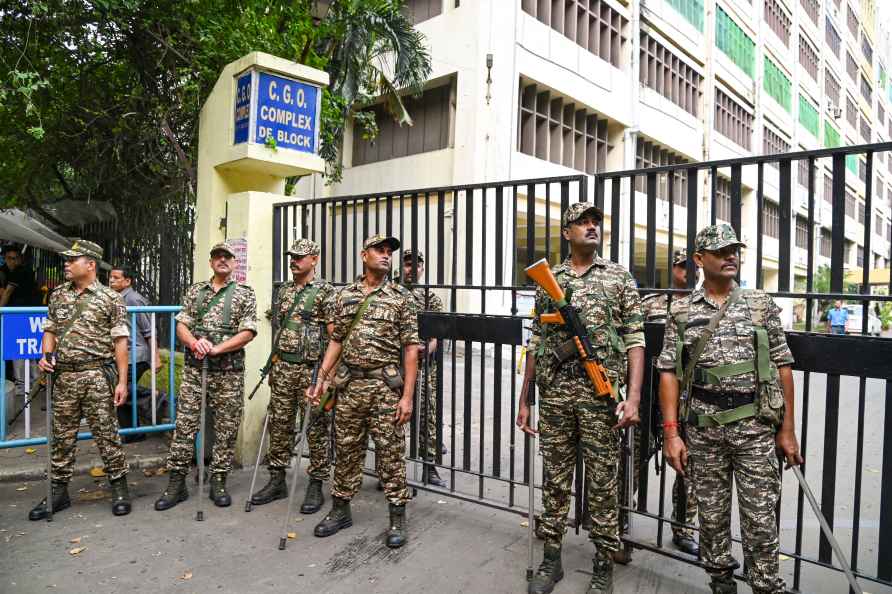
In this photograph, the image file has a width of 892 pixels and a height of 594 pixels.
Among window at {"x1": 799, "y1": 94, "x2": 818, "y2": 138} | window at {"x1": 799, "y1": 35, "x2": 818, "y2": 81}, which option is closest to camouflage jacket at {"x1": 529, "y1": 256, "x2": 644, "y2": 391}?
window at {"x1": 799, "y1": 94, "x2": 818, "y2": 138}

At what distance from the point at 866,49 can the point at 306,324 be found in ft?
199

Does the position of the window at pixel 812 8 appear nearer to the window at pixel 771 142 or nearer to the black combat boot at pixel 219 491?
the window at pixel 771 142

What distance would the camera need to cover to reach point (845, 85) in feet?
143

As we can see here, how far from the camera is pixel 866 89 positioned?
51344 mm

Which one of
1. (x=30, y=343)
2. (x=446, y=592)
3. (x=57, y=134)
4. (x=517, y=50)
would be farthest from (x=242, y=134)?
(x=517, y=50)

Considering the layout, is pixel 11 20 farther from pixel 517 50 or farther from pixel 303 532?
pixel 517 50

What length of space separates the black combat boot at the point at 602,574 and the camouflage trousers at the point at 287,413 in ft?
7.53

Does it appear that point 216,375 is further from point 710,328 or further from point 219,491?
point 710,328

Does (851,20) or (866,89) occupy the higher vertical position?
(851,20)

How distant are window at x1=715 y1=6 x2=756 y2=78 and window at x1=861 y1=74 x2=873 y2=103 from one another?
2876cm

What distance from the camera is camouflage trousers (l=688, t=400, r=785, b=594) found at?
3.01 metres

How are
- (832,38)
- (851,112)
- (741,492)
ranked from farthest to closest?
(851,112) → (832,38) → (741,492)

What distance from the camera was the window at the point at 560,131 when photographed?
17.2 meters

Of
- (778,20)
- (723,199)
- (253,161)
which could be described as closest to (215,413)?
(253,161)
